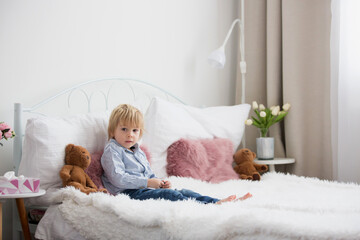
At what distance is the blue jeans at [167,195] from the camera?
5.36ft

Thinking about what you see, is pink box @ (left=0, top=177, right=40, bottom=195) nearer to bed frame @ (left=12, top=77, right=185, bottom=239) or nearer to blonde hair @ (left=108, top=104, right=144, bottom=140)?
bed frame @ (left=12, top=77, right=185, bottom=239)

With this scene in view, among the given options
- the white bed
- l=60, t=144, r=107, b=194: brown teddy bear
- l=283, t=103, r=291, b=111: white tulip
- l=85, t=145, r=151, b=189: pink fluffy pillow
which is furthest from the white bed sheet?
l=283, t=103, r=291, b=111: white tulip

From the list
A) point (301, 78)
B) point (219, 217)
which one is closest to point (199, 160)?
point (219, 217)

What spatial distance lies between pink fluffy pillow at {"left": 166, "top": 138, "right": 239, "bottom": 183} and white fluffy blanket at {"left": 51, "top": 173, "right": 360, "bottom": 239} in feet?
0.90

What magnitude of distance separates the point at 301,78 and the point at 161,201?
170 centimetres

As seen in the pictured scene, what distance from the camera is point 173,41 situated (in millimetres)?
2793

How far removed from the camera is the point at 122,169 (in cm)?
179

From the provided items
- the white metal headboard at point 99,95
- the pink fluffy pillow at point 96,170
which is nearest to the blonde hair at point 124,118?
the pink fluffy pillow at point 96,170

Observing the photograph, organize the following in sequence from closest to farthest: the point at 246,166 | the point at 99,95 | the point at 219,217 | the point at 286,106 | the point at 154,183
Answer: the point at 219,217, the point at 154,183, the point at 99,95, the point at 246,166, the point at 286,106

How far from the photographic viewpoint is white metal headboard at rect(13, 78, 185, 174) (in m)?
1.80

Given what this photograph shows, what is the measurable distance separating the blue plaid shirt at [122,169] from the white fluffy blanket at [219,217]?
193 millimetres

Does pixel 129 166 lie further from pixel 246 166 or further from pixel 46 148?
pixel 246 166

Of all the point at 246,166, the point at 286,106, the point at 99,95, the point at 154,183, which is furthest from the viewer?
the point at 286,106

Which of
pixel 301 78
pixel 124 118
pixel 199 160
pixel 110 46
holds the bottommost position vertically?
pixel 199 160
